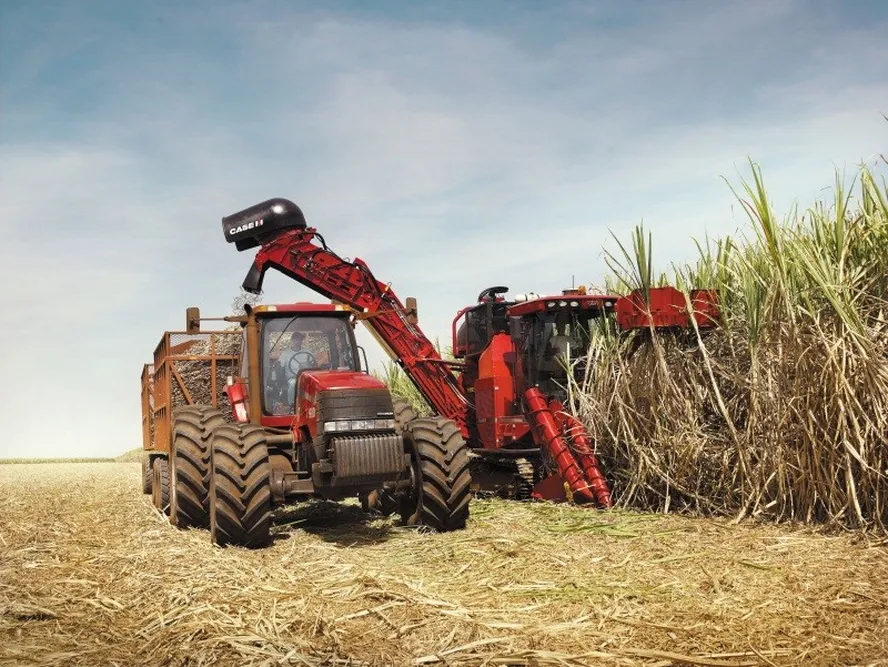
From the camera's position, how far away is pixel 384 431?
7.39 metres

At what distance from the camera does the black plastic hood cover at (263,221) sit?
1162 centimetres

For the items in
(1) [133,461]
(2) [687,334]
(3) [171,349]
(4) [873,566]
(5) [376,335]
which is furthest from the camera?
(1) [133,461]

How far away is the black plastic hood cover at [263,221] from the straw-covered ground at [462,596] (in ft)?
15.5

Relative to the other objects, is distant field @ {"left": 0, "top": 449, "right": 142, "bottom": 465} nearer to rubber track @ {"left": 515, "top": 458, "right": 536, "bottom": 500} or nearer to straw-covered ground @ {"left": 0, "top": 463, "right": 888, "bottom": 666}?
rubber track @ {"left": 515, "top": 458, "right": 536, "bottom": 500}

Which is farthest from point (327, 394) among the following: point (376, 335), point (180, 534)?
point (376, 335)

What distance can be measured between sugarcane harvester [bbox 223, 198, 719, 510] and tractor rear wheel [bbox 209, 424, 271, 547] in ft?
3.88

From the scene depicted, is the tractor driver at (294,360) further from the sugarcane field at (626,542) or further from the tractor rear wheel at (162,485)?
the tractor rear wheel at (162,485)

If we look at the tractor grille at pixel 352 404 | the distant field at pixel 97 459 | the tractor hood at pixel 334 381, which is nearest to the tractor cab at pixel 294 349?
the tractor hood at pixel 334 381

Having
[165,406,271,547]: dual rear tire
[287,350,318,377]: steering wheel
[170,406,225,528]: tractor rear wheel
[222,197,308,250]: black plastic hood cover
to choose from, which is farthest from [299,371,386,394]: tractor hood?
[222,197,308,250]: black plastic hood cover

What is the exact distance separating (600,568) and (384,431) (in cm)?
222

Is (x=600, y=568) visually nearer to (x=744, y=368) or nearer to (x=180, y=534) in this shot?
(x=744, y=368)

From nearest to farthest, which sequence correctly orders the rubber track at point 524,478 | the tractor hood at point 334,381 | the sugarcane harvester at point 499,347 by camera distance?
the tractor hood at point 334,381, the sugarcane harvester at point 499,347, the rubber track at point 524,478

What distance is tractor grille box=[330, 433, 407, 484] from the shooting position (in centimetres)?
710

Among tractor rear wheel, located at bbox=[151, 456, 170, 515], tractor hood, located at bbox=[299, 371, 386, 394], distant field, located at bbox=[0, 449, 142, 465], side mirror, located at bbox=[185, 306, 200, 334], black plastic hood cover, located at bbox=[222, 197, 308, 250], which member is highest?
black plastic hood cover, located at bbox=[222, 197, 308, 250]
